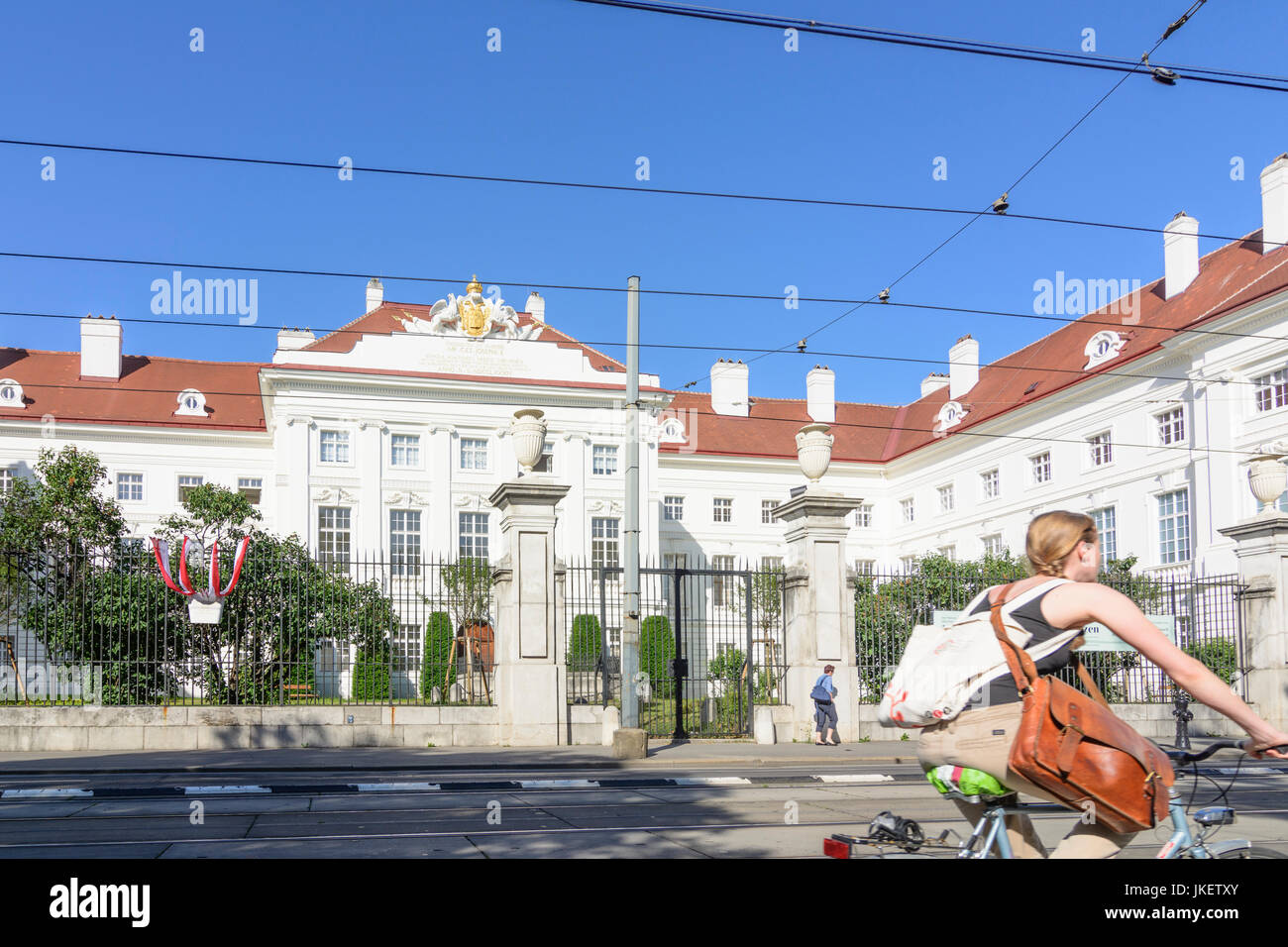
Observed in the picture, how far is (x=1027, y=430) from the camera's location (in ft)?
169

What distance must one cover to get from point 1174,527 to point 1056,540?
1704 inches

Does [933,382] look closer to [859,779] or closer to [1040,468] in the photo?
[1040,468]

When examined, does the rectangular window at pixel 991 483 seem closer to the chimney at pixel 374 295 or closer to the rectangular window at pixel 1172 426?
the rectangular window at pixel 1172 426

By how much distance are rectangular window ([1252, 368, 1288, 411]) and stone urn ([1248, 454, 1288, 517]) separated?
17.1 m

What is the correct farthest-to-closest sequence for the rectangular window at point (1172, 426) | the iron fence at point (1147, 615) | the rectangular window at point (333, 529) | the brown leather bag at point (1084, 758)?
the rectangular window at point (333, 529) < the rectangular window at point (1172, 426) < the iron fence at point (1147, 615) < the brown leather bag at point (1084, 758)

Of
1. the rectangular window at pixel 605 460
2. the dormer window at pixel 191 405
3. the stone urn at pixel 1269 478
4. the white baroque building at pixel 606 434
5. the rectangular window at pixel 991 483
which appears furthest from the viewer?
the dormer window at pixel 191 405

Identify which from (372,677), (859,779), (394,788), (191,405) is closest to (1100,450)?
(372,677)

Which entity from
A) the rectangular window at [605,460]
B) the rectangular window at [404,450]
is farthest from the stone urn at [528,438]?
the rectangular window at [605,460]

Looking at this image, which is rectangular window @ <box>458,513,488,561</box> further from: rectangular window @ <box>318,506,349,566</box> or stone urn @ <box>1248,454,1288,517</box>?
stone urn @ <box>1248,454,1288,517</box>

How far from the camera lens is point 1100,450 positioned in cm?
4731

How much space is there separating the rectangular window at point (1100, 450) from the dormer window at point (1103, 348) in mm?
2877

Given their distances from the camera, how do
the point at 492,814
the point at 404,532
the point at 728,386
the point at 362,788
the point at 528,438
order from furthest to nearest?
the point at 728,386 → the point at 404,532 → the point at 528,438 → the point at 362,788 → the point at 492,814

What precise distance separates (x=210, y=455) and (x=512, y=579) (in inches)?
1745

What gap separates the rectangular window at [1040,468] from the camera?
50750 mm
